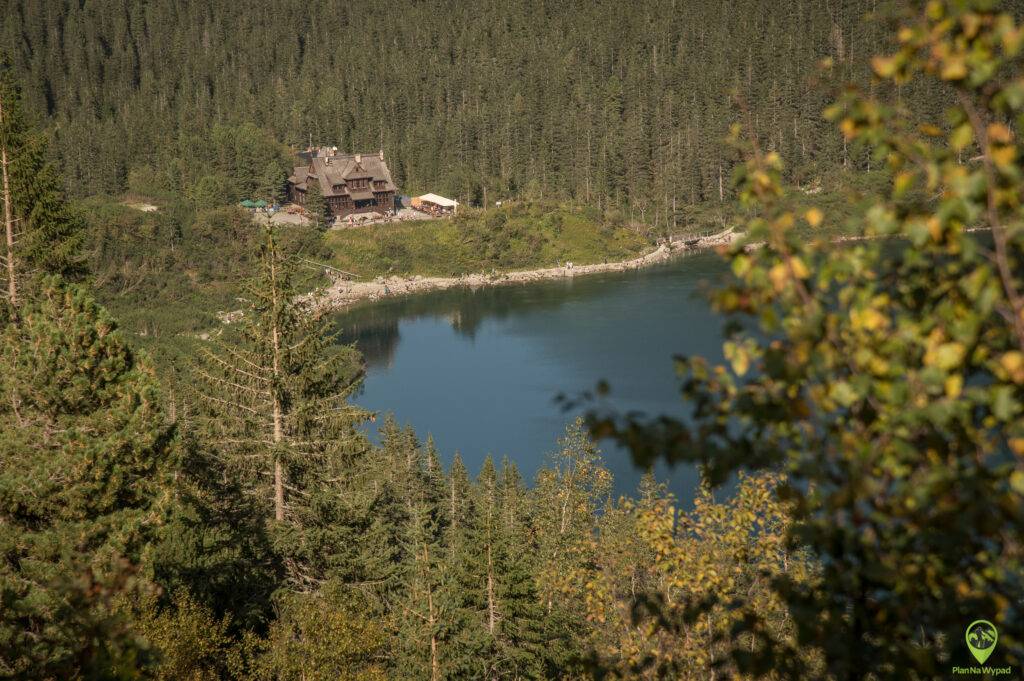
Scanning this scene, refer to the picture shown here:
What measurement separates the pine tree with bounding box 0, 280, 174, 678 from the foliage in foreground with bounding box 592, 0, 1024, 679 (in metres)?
12.0

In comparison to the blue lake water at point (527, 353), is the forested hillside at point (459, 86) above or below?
above

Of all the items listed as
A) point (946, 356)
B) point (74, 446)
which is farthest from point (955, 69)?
point (74, 446)

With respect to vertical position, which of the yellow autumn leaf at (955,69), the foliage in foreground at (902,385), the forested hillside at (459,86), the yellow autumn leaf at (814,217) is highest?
the forested hillside at (459,86)

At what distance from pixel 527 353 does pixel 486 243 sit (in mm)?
33295

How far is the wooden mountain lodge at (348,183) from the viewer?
98.6 meters

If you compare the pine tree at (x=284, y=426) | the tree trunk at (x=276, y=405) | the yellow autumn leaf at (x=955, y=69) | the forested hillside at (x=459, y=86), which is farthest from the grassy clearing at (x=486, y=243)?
the yellow autumn leaf at (x=955, y=69)

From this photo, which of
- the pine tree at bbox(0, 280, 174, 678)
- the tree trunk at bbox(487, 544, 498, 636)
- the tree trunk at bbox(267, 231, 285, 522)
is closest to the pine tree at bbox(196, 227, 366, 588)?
the tree trunk at bbox(267, 231, 285, 522)

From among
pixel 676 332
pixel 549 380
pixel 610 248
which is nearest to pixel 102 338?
pixel 549 380

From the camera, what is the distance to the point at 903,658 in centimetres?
321

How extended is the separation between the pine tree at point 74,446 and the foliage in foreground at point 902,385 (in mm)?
11961

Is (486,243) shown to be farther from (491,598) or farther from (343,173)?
(491,598)

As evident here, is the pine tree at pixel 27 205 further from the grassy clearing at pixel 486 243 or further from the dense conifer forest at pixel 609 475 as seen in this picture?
the grassy clearing at pixel 486 243

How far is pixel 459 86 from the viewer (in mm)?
133625

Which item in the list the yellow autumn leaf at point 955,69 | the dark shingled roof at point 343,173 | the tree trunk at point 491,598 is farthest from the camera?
the dark shingled roof at point 343,173
